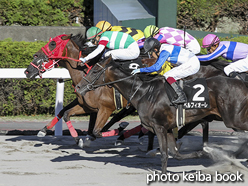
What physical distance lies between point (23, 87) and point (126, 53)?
4195 mm

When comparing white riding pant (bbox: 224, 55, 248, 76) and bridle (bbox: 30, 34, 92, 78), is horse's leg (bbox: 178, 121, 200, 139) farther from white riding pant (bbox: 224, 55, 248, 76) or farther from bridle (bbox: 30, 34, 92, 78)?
bridle (bbox: 30, 34, 92, 78)

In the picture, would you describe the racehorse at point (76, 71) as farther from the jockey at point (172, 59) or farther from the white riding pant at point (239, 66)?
the jockey at point (172, 59)

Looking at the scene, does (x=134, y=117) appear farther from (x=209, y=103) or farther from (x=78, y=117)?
(x=209, y=103)

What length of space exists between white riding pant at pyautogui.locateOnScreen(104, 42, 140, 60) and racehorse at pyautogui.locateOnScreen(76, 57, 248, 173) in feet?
3.00

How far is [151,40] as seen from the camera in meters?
4.85

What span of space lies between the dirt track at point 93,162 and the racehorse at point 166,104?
0.55 meters

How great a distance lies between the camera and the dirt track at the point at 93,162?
4.41 meters

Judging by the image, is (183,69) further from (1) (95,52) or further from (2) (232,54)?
(1) (95,52)

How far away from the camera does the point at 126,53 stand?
570 cm

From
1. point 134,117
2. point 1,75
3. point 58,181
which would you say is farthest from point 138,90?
point 134,117

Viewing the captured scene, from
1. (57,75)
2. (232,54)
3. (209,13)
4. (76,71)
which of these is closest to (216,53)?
(232,54)

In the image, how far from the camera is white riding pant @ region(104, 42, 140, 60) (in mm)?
5676

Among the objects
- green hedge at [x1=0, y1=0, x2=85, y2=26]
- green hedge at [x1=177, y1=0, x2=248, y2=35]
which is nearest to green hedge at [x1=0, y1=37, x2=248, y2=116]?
green hedge at [x1=0, y1=0, x2=85, y2=26]

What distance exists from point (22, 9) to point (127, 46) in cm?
879
